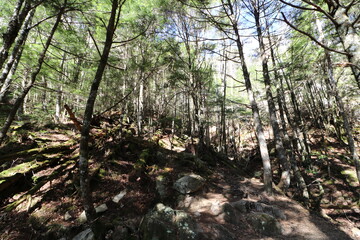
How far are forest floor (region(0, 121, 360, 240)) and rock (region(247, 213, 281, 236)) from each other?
0.57 feet

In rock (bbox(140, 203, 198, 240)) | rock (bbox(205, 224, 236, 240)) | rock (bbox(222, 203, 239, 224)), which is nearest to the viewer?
rock (bbox(140, 203, 198, 240))

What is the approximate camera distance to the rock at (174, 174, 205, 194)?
630 cm

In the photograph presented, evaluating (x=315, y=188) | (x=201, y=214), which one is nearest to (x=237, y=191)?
(x=201, y=214)

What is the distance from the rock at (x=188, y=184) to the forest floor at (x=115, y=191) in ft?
1.05

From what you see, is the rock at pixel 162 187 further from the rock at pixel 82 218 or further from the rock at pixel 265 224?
the rock at pixel 265 224

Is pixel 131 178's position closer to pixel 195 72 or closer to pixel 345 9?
pixel 195 72

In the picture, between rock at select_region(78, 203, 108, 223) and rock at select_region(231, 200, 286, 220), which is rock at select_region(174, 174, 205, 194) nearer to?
rock at select_region(231, 200, 286, 220)

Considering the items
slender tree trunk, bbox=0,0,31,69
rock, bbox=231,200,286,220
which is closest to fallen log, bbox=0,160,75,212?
slender tree trunk, bbox=0,0,31,69

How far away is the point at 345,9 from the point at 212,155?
30.8 feet

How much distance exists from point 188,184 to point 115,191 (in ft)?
9.52

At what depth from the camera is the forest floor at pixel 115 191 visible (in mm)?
4586

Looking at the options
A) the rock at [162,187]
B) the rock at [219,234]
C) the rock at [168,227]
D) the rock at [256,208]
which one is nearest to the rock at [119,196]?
the rock at [162,187]

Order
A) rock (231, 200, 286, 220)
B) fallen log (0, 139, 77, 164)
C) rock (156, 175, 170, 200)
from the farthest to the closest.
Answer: rock (156, 175, 170, 200) → fallen log (0, 139, 77, 164) → rock (231, 200, 286, 220)

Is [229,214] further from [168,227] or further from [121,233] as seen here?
[121,233]
